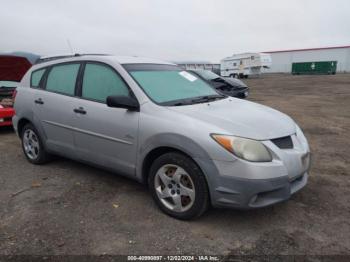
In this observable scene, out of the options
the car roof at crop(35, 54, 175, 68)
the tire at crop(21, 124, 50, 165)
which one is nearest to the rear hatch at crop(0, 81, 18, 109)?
the tire at crop(21, 124, 50, 165)

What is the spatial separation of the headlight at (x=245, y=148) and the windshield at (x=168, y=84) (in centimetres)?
87

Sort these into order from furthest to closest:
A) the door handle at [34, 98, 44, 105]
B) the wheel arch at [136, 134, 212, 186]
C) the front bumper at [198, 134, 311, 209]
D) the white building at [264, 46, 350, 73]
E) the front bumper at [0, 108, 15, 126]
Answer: the white building at [264, 46, 350, 73] < the front bumper at [0, 108, 15, 126] < the door handle at [34, 98, 44, 105] < the wheel arch at [136, 134, 212, 186] < the front bumper at [198, 134, 311, 209]

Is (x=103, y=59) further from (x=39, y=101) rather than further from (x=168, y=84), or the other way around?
(x=39, y=101)

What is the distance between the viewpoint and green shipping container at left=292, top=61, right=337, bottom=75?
44.8 metres

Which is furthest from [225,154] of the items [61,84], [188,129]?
[61,84]

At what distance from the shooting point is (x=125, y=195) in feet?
12.8

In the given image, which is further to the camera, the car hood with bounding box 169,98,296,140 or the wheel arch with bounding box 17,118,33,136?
the wheel arch with bounding box 17,118,33,136

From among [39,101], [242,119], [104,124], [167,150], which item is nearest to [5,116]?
[39,101]

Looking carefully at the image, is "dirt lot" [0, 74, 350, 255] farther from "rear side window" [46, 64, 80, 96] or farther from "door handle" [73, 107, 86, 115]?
"rear side window" [46, 64, 80, 96]

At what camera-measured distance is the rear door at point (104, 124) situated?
3551 mm

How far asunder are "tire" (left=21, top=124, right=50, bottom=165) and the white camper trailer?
38.2m

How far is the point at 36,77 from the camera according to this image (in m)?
4.95

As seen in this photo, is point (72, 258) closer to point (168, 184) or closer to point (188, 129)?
point (168, 184)

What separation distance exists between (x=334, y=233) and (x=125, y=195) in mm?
2329
